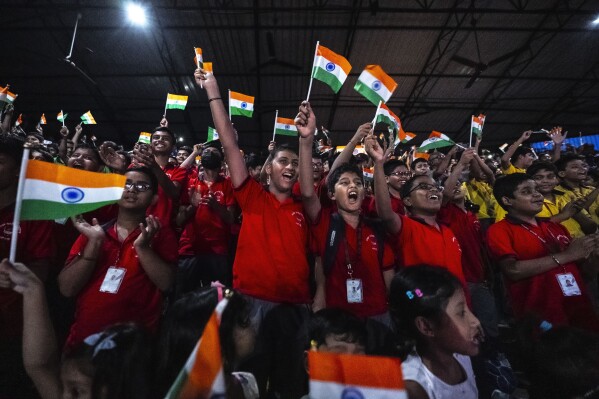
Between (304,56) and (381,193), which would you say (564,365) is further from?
(304,56)

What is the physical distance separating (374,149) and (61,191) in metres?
1.92

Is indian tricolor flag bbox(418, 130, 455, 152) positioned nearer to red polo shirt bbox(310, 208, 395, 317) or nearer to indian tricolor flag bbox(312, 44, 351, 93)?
indian tricolor flag bbox(312, 44, 351, 93)

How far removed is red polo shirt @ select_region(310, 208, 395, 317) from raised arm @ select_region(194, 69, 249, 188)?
2.14 feet

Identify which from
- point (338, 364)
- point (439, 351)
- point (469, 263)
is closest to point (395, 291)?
point (439, 351)

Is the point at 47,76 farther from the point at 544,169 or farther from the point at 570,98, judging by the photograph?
the point at 570,98

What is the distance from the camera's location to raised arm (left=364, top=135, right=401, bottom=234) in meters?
2.46

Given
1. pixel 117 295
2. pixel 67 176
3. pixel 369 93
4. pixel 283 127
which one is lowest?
pixel 117 295

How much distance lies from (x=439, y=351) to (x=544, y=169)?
10.9 feet

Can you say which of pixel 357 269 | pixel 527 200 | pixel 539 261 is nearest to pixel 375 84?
pixel 527 200

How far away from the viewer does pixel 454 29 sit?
9.38 m

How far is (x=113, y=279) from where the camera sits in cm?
213

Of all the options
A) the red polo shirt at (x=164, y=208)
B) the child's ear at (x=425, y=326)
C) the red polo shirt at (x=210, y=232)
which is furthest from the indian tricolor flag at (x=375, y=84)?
the child's ear at (x=425, y=326)

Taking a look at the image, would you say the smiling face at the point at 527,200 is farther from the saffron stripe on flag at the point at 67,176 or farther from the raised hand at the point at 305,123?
the saffron stripe on flag at the point at 67,176

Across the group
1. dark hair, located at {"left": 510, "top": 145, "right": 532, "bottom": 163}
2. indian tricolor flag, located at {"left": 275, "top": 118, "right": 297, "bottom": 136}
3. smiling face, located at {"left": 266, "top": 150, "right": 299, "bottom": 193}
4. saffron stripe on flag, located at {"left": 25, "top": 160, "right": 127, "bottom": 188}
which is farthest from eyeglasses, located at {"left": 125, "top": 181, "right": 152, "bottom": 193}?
dark hair, located at {"left": 510, "top": 145, "right": 532, "bottom": 163}
